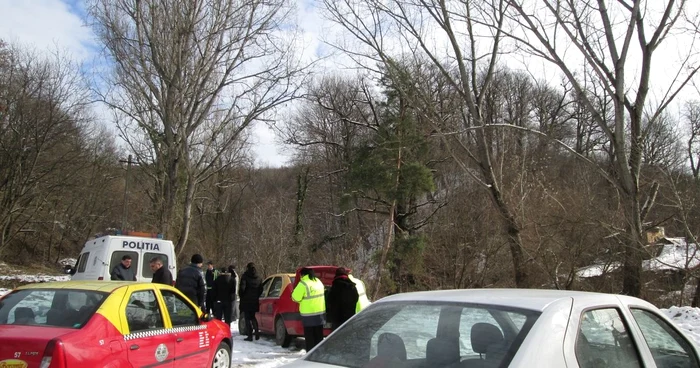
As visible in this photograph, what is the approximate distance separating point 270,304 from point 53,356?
25.5 feet

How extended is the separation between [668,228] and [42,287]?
52.3 feet

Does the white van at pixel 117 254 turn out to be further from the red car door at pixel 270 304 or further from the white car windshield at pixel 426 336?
the white car windshield at pixel 426 336

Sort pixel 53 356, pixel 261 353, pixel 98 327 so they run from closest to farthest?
pixel 53 356, pixel 98 327, pixel 261 353

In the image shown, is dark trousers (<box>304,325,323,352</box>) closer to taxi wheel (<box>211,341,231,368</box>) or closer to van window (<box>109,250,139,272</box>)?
taxi wheel (<box>211,341,231,368</box>)

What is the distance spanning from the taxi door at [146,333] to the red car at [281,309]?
4.55 meters

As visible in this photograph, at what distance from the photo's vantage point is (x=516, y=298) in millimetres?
3207

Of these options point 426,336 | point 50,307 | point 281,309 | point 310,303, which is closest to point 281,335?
point 281,309

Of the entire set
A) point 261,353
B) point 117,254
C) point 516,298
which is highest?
point 117,254

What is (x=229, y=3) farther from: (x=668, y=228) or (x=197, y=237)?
(x=197, y=237)

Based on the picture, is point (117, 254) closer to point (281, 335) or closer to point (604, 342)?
point (281, 335)

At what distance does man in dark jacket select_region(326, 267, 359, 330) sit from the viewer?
9.08 metres

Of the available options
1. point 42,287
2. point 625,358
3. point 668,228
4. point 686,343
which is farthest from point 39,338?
point 668,228

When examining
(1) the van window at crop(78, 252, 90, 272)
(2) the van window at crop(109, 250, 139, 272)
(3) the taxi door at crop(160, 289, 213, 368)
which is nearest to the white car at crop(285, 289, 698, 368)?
(3) the taxi door at crop(160, 289, 213, 368)

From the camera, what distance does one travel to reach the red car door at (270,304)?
479 inches
